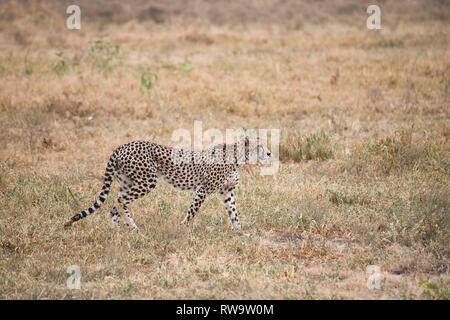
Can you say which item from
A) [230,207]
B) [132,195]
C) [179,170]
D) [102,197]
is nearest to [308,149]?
[230,207]

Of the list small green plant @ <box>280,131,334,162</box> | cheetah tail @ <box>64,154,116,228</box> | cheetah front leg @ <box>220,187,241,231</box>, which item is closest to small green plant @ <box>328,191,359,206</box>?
cheetah front leg @ <box>220,187,241,231</box>

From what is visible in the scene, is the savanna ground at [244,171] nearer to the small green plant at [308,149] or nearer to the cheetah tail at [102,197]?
the small green plant at [308,149]

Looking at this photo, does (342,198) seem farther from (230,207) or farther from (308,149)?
(308,149)

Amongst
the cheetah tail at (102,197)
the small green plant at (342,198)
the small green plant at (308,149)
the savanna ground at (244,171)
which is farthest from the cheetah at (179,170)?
the small green plant at (308,149)

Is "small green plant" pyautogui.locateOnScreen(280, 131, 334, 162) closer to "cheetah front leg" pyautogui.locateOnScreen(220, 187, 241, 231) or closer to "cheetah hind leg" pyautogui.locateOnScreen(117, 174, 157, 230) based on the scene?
"cheetah front leg" pyautogui.locateOnScreen(220, 187, 241, 231)

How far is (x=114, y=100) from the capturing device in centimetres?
1083

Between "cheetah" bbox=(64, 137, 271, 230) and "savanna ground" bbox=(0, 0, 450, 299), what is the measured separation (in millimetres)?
275

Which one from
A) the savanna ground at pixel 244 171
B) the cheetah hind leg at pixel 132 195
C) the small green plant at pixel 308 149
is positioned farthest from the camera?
the small green plant at pixel 308 149

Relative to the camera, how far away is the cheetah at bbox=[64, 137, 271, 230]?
18.7 feet

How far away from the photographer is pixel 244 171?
7746 mm

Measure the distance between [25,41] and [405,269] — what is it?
14.7m

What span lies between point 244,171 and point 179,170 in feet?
6.89

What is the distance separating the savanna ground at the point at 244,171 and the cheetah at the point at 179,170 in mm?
275

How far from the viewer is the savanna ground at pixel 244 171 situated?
4680 millimetres
